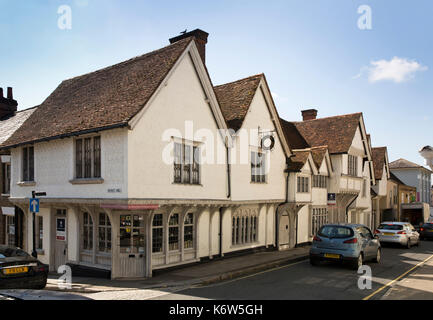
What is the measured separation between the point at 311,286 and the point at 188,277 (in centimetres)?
392

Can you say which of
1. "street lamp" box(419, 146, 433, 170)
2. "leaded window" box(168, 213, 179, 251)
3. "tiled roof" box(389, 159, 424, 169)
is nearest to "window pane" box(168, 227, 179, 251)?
"leaded window" box(168, 213, 179, 251)

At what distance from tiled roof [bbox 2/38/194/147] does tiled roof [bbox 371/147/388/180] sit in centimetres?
2498

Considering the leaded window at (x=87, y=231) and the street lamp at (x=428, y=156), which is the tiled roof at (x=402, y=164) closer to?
the street lamp at (x=428, y=156)

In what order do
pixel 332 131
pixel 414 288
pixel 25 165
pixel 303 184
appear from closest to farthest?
pixel 414 288
pixel 25 165
pixel 303 184
pixel 332 131

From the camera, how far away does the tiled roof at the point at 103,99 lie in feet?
42.4

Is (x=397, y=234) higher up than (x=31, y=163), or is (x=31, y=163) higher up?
(x=31, y=163)

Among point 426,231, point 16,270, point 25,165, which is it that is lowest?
point 426,231

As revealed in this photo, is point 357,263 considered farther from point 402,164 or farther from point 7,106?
point 402,164

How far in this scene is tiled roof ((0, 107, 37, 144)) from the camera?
21.0m

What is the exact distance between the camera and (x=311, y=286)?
1129 cm

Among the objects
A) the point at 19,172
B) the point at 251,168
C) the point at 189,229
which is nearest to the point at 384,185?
the point at 251,168

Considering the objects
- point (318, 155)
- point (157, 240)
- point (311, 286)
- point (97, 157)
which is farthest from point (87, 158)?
point (318, 155)
